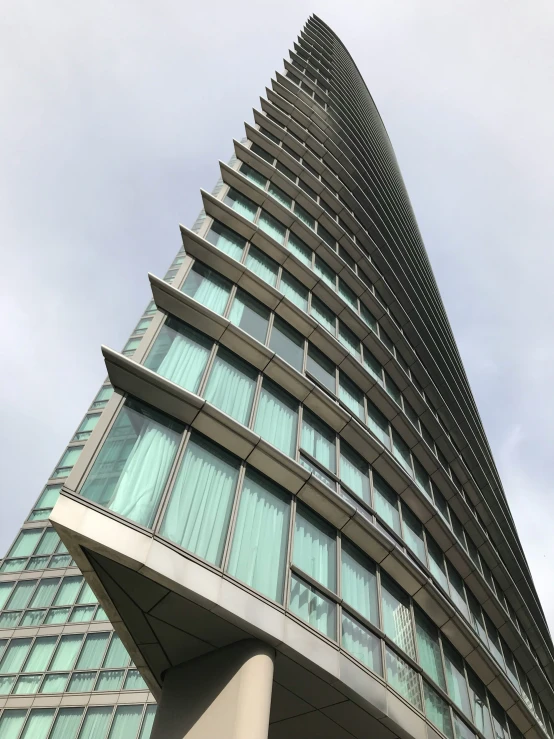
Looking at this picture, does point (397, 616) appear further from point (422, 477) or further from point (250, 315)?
point (250, 315)

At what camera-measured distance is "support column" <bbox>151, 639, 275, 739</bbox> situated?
779cm

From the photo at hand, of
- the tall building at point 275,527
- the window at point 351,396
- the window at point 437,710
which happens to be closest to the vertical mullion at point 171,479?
the tall building at point 275,527

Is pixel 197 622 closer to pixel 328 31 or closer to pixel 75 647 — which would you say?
pixel 75 647

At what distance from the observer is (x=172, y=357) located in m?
11.6

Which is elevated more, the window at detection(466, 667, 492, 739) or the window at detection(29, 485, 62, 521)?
the window at detection(29, 485, 62, 521)

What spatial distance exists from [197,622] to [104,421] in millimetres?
3493

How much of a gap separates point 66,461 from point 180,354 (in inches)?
1039

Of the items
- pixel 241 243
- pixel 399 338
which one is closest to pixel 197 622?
pixel 241 243

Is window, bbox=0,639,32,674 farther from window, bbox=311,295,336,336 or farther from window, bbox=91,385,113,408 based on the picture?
window, bbox=311,295,336,336

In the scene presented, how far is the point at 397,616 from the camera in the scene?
41.4 feet

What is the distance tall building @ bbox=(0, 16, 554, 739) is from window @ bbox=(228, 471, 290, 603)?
1.7 inches

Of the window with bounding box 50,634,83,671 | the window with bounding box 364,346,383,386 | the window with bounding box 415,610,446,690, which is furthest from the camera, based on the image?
the window with bounding box 50,634,83,671

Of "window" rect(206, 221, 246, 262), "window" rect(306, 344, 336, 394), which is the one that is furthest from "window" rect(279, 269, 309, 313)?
"window" rect(306, 344, 336, 394)

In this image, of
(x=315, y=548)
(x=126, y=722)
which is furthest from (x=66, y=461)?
(x=315, y=548)
